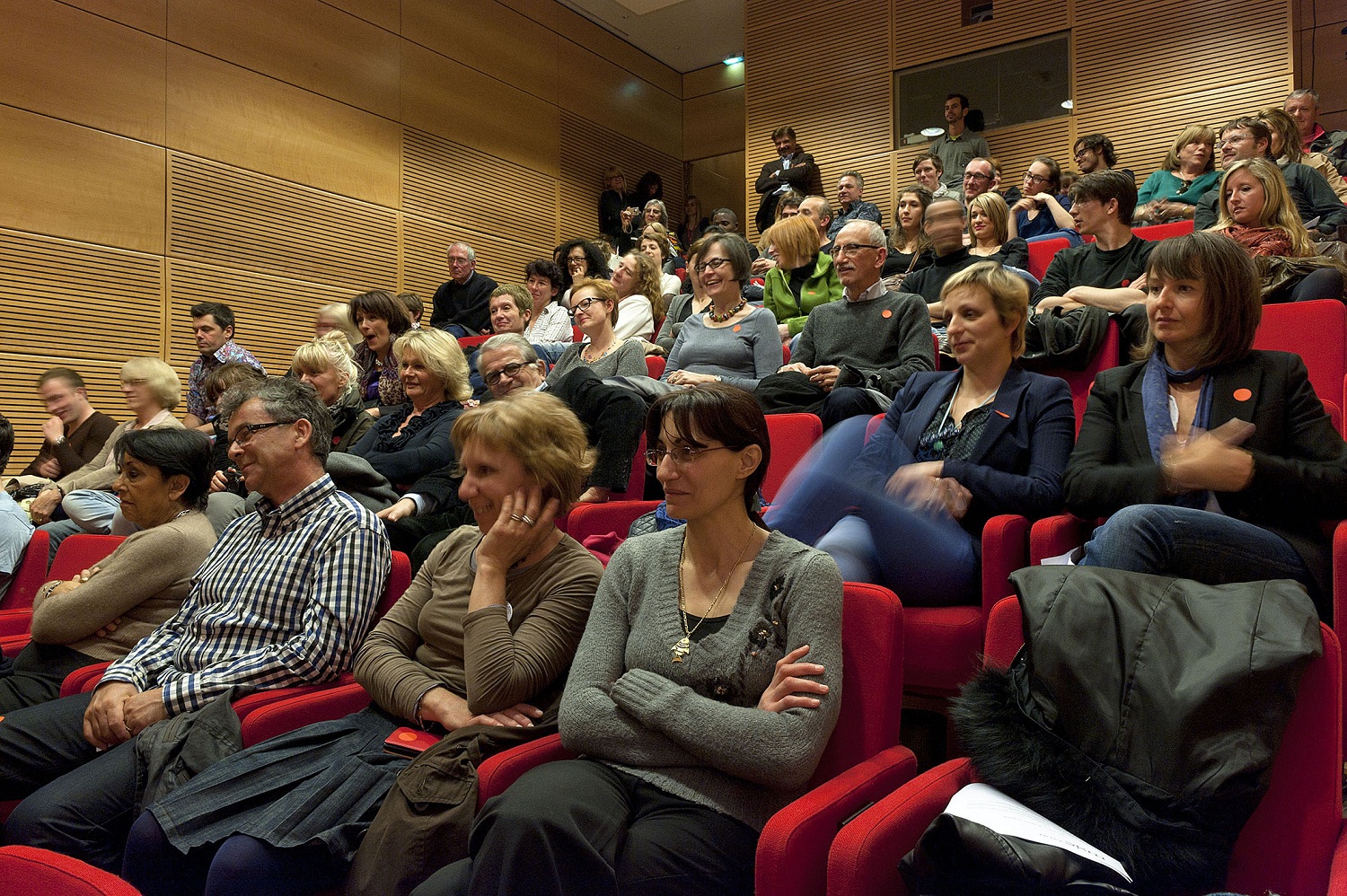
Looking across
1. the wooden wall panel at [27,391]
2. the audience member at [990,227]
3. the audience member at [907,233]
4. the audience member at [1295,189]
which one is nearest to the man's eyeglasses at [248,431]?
the audience member at [990,227]

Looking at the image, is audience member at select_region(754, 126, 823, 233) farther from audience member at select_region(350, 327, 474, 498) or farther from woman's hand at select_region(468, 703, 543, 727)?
woman's hand at select_region(468, 703, 543, 727)

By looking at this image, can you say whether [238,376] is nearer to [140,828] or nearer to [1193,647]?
[140,828]

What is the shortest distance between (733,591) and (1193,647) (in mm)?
617

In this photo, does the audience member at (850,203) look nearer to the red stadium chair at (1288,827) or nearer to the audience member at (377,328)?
the audience member at (377,328)

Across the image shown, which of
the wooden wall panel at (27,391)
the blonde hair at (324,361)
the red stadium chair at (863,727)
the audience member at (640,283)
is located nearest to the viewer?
the red stadium chair at (863,727)

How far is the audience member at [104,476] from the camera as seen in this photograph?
365 centimetres

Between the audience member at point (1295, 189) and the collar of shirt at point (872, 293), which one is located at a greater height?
the audience member at point (1295, 189)

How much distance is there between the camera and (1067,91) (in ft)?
23.1

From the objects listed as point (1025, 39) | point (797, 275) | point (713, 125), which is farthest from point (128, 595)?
point (713, 125)

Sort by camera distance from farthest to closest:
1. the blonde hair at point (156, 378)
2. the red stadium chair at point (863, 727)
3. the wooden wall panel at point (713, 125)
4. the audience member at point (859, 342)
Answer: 1. the wooden wall panel at point (713, 125)
2. the blonde hair at point (156, 378)
3. the audience member at point (859, 342)
4. the red stadium chair at point (863, 727)

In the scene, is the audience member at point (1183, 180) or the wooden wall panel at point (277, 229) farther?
the wooden wall panel at point (277, 229)

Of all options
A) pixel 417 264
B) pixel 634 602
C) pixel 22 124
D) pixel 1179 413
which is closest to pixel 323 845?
pixel 634 602

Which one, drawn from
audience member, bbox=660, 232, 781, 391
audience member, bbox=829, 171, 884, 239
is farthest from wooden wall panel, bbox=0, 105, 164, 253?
audience member, bbox=829, 171, 884, 239

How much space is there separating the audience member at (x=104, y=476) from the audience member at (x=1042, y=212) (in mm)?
4178
